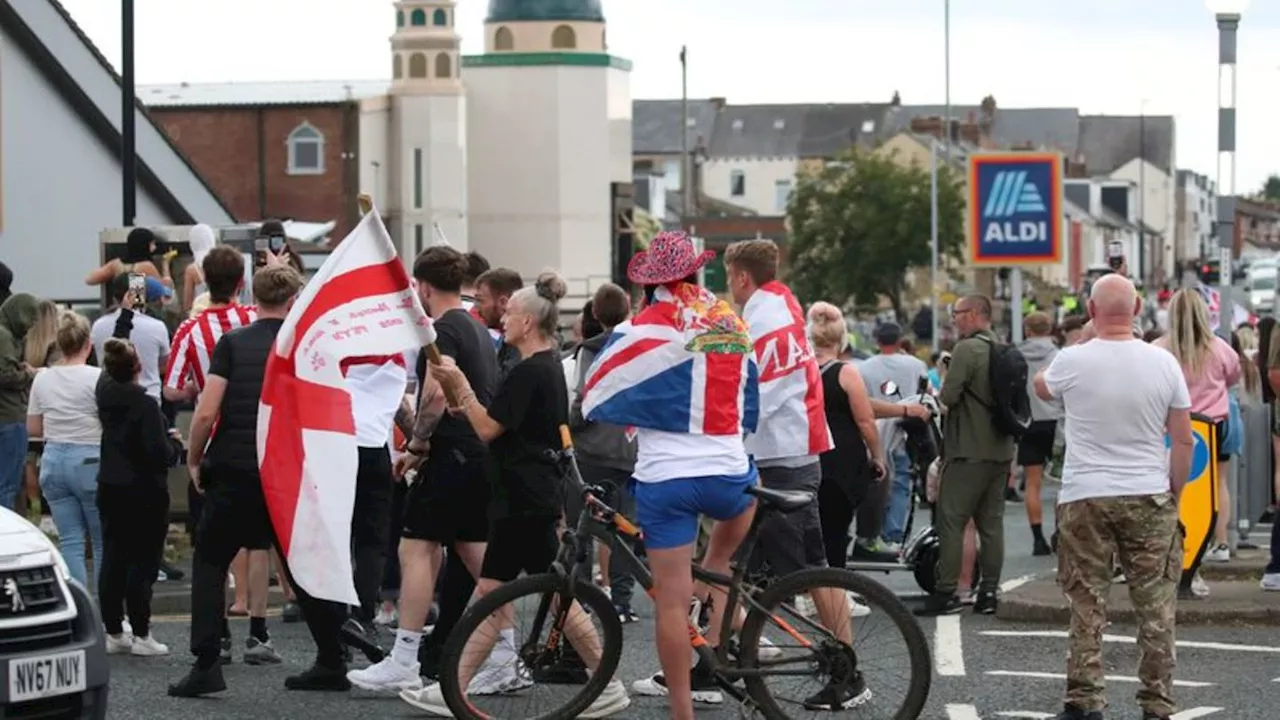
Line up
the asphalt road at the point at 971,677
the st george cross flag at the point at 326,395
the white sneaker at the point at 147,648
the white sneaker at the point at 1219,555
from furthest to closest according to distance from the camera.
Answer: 1. the white sneaker at the point at 1219,555
2. the white sneaker at the point at 147,648
3. the asphalt road at the point at 971,677
4. the st george cross flag at the point at 326,395

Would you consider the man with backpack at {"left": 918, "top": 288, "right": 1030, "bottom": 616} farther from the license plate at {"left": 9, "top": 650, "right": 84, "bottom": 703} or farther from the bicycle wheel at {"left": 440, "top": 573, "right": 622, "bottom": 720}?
the license plate at {"left": 9, "top": 650, "right": 84, "bottom": 703}

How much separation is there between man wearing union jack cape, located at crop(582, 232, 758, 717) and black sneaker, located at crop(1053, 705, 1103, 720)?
5.33ft

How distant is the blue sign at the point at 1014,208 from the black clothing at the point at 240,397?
51.7 feet

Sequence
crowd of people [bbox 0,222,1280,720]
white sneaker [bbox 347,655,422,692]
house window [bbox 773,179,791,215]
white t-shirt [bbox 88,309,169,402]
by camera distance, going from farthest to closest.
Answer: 1. house window [bbox 773,179,791,215]
2. white t-shirt [bbox 88,309,169,402]
3. white sneaker [bbox 347,655,422,692]
4. crowd of people [bbox 0,222,1280,720]

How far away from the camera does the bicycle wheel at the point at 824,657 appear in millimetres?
9648

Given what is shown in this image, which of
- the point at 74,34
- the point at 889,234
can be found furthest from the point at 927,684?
the point at 889,234

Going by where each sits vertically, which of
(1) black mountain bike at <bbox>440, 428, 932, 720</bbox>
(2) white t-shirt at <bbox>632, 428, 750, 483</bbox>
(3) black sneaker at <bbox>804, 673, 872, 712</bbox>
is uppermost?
(2) white t-shirt at <bbox>632, 428, 750, 483</bbox>

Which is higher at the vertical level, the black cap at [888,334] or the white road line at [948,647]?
the black cap at [888,334]

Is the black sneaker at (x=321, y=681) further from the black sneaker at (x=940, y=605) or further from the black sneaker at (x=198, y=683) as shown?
the black sneaker at (x=940, y=605)

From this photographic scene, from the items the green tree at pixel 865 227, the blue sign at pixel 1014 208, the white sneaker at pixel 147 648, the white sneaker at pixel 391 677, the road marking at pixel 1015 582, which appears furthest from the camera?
the green tree at pixel 865 227

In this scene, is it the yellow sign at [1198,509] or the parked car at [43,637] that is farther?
the yellow sign at [1198,509]

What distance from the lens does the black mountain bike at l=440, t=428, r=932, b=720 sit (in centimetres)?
965

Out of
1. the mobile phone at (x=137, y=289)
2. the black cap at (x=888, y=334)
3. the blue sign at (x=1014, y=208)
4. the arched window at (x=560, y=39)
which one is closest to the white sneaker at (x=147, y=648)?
the mobile phone at (x=137, y=289)

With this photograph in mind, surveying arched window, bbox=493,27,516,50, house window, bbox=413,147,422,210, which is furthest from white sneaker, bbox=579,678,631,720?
arched window, bbox=493,27,516,50
